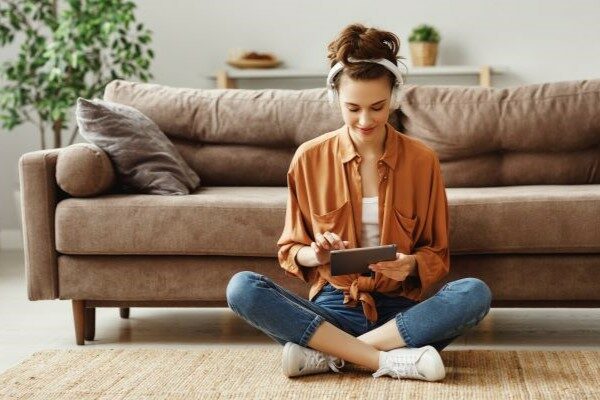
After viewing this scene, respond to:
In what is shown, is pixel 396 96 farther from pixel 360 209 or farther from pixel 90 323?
pixel 90 323

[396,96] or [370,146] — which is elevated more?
[396,96]

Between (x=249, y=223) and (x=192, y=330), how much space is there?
49cm

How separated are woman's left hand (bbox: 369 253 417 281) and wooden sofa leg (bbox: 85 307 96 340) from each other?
1034 millimetres

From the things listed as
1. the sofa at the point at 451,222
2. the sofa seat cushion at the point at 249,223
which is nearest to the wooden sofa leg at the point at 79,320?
the sofa at the point at 451,222

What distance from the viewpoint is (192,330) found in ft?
10.00

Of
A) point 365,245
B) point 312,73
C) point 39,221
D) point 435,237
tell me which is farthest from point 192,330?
point 312,73

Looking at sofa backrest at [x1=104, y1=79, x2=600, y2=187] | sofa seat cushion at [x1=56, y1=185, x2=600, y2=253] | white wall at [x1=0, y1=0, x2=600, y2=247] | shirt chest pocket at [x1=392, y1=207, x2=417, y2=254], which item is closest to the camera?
shirt chest pocket at [x1=392, y1=207, x2=417, y2=254]

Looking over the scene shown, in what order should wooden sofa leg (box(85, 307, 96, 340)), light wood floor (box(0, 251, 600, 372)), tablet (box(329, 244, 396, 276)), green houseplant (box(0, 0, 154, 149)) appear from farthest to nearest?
green houseplant (box(0, 0, 154, 149)), wooden sofa leg (box(85, 307, 96, 340)), light wood floor (box(0, 251, 600, 372)), tablet (box(329, 244, 396, 276))

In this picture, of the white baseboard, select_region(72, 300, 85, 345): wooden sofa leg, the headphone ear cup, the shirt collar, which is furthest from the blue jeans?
the white baseboard

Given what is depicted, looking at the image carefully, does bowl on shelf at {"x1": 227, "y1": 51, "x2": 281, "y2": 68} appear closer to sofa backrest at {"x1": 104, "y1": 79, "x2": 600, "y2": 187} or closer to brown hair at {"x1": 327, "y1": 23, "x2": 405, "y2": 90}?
sofa backrest at {"x1": 104, "y1": 79, "x2": 600, "y2": 187}

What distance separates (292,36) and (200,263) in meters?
2.56

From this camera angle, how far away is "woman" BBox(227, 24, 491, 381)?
2.28 m

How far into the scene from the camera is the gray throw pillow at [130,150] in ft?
9.74

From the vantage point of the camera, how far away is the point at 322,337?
232cm
